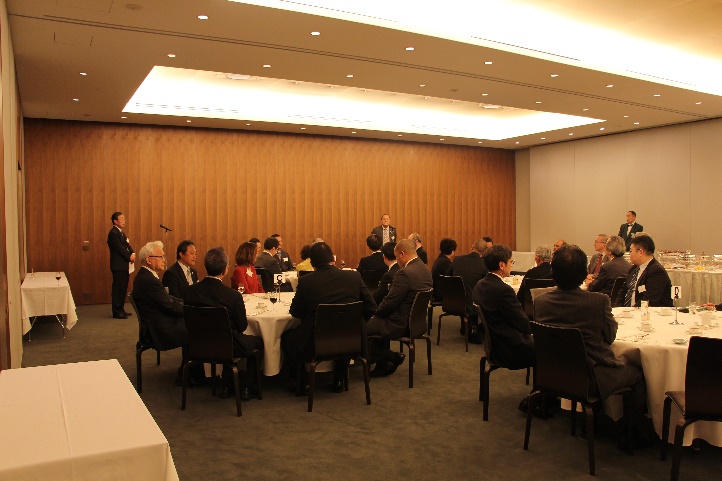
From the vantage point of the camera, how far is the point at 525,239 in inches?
656

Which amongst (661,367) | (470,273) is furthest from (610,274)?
(661,367)

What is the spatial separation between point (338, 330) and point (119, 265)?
6.50 m

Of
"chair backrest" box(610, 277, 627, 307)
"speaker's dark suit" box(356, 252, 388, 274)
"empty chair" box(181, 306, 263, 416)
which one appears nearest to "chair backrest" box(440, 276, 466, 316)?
"speaker's dark suit" box(356, 252, 388, 274)

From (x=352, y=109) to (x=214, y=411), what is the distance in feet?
29.0

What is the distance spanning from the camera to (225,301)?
495 centimetres

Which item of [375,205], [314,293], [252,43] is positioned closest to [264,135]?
[375,205]

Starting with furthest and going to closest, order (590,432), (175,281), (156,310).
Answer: (175,281)
(156,310)
(590,432)

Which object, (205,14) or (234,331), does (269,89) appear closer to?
(205,14)

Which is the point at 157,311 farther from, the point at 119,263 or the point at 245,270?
the point at 119,263

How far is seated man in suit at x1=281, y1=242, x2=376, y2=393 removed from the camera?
16.7ft

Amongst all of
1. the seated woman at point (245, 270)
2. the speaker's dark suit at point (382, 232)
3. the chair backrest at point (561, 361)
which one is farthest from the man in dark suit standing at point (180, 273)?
the speaker's dark suit at point (382, 232)

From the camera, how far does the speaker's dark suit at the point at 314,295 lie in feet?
16.7

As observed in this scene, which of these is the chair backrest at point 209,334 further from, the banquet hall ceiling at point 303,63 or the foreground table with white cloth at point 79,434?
the banquet hall ceiling at point 303,63

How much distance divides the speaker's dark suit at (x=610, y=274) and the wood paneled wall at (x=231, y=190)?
806cm
